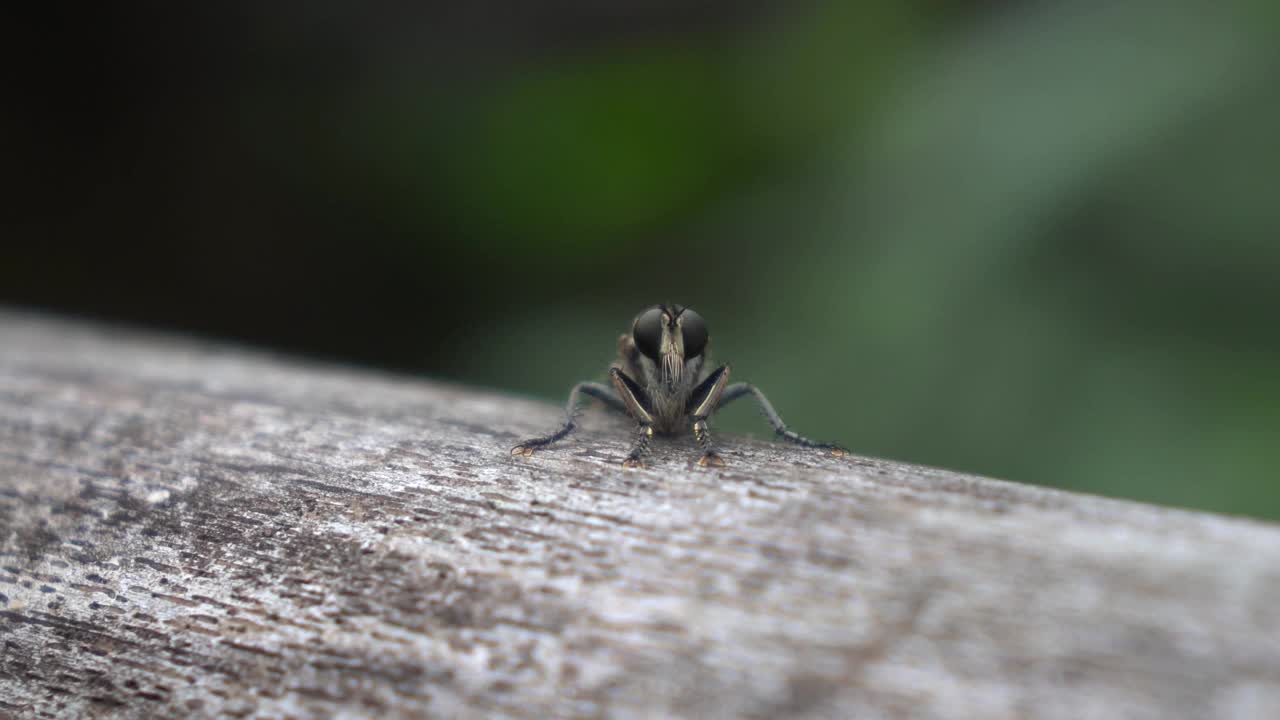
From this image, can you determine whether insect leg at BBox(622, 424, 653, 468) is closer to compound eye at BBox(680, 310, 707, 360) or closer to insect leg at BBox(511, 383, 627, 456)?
insect leg at BBox(511, 383, 627, 456)

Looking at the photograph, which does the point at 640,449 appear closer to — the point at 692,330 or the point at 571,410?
the point at 571,410

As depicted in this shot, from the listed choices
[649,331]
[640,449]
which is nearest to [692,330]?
[649,331]

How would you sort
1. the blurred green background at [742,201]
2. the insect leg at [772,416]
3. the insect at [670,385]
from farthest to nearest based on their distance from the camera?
the blurred green background at [742,201] < the insect at [670,385] < the insect leg at [772,416]

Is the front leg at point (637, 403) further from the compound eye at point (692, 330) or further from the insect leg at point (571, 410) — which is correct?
the compound eye at point (692, 330)

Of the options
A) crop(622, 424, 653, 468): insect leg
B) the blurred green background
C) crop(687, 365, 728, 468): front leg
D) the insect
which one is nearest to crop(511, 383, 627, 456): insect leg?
the insect

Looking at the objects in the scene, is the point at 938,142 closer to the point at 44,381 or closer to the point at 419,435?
the point at 419,435

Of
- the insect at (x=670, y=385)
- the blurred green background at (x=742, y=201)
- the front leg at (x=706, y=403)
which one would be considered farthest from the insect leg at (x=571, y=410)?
the blurred green background at (x=742, y=201)
